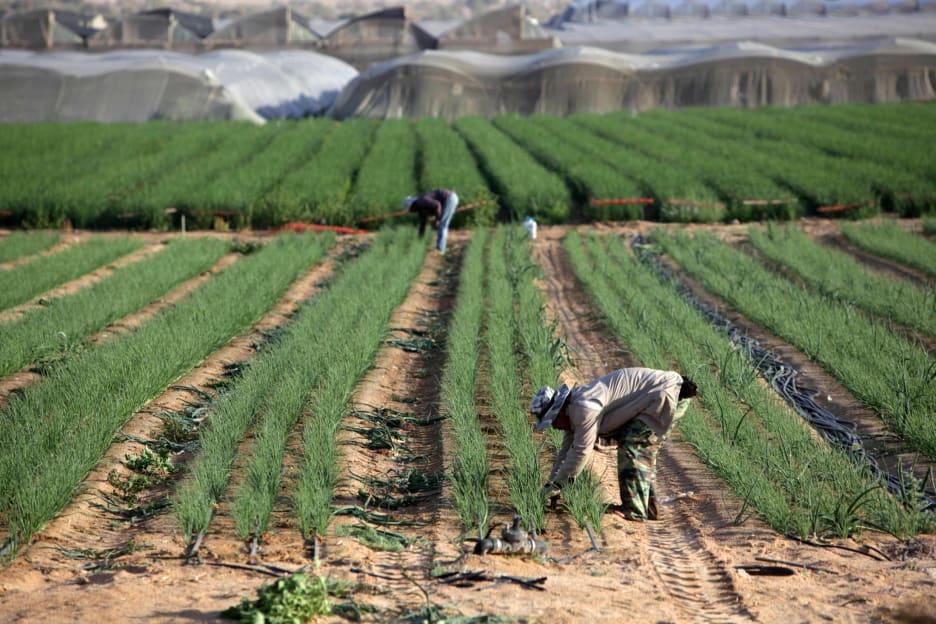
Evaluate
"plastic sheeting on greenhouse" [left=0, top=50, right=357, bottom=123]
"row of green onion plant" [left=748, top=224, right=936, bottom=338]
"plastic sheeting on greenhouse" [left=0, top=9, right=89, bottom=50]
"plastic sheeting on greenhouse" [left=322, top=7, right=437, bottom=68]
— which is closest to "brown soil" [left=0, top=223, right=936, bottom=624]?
"row of green onion plant" [left=748, top=224, right=936, bottom=338]

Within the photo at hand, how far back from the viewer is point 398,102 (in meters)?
26.4

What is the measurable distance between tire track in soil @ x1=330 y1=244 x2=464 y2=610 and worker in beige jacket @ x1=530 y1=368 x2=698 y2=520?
2.40ft

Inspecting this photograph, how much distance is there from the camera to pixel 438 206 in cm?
1204

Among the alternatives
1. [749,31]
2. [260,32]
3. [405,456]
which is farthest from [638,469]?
[260,32]

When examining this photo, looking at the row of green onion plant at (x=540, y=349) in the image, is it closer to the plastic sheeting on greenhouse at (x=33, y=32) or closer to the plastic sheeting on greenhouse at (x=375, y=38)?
the plastic sheeting on greenhouse at (x=375, y=38)

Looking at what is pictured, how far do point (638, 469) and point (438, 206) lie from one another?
699cm

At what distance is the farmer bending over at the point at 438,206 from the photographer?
469 inches

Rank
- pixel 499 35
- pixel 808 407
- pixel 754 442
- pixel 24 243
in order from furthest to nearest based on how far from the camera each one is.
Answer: pixel 499 35 < pixel 24 243 < pixel 808 407 < pixel 754 442

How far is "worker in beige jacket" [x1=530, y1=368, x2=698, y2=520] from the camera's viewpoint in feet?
17.0

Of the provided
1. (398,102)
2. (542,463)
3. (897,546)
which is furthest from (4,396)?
(398,102)

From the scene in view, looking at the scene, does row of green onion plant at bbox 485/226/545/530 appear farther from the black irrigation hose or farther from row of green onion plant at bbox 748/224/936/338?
row of green onion plant at bbox 748/224/936/338

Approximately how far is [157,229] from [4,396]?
872 cm

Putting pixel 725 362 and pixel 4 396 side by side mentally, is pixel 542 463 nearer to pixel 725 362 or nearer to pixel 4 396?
pixel 725 362

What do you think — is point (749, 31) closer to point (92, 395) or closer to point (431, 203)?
point (431, 203)
